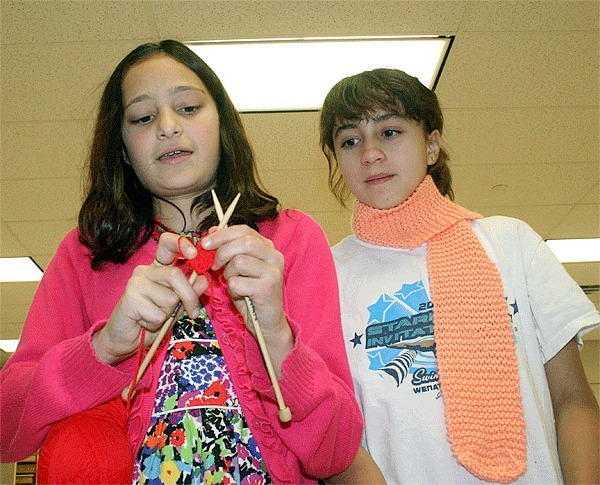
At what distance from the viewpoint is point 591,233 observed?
409 centimetres

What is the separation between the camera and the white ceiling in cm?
212

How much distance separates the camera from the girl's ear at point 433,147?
145 cm

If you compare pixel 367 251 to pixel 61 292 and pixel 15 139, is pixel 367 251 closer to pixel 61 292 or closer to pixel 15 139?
pixel 61 292

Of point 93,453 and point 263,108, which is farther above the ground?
point 263,108

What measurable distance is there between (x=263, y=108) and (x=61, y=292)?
5.74ft

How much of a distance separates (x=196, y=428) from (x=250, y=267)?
255 millimetres

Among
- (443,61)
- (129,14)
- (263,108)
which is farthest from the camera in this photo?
(263,108)

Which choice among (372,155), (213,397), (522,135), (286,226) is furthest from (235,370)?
(522,135)

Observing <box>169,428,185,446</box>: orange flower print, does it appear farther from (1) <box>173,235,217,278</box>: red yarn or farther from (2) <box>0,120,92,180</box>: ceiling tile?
(2) <box>0,120,92,180</box>: ceiling tile

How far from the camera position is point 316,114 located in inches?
107

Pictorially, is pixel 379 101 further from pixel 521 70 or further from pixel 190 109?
pixel 521 70

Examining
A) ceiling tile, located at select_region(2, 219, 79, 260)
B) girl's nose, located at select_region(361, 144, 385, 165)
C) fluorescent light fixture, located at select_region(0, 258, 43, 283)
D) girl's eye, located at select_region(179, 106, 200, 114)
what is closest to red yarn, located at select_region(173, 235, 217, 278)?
girl's eye, located at select_region(179, 106, 200, 114)

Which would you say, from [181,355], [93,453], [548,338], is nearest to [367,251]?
[548,338]

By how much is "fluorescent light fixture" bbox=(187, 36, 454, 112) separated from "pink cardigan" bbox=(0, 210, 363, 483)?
1.34 m
